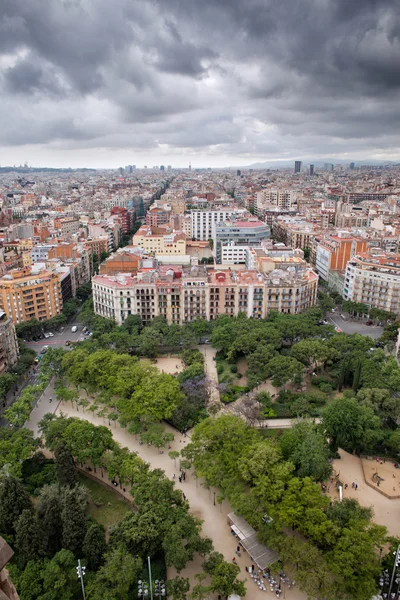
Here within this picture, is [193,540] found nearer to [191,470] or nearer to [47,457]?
[191,470]

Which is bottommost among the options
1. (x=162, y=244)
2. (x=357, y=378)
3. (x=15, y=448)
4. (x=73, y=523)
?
(x=73, y=523)

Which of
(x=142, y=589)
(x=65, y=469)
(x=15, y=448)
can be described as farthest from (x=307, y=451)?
(x=15, y=448)

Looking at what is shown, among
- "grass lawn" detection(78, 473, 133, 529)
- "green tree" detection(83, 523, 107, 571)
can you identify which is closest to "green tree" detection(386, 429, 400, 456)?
"grass lawn" detection(78, 473, 133, 529)

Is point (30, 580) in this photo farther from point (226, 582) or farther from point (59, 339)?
point (59, 339)

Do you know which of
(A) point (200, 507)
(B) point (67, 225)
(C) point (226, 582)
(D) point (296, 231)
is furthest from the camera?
(B) point (67, 225)

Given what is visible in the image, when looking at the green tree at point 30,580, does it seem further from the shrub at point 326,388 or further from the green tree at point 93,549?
the shrub at point 326,388

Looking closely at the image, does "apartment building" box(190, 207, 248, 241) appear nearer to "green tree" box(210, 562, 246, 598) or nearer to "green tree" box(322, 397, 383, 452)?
"green tree" box(322, 397, 383, 452)
